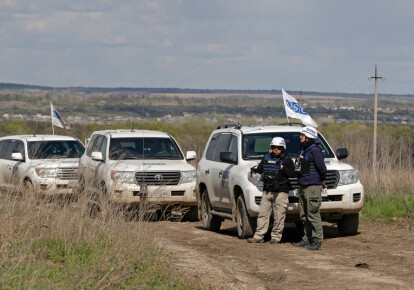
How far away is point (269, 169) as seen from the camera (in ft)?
46.3

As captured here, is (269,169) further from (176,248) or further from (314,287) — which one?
(314,287)

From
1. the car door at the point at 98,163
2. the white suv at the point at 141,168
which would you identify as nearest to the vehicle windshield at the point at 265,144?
the white suv at the point at 141,168

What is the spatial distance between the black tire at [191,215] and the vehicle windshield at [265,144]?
338 centimetres

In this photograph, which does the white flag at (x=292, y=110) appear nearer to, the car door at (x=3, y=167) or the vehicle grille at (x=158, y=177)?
the vehicle grille at (x=158, y=177)

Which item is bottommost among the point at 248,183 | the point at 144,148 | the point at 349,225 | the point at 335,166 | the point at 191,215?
the point at 191,215

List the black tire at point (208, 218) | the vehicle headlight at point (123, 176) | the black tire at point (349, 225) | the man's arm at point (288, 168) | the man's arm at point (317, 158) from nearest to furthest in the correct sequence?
the man's arm at point (317, 158) → the man's arm at point (288, 168) → the black tire at point (349, 225) → the black tire at point (208, 218) → the vehicle headlight at point (123, 176)

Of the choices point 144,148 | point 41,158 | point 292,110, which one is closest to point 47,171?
point 41,158

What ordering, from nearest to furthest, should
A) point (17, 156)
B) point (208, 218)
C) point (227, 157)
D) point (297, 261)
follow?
point (297, 261) → point (227, 157) → point (208, 218) → point (17, 156)

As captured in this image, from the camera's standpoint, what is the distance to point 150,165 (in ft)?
60.0

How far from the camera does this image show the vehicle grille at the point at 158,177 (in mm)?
18078

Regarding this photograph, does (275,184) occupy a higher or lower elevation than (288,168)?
lower

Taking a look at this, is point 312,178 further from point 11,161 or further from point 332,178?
point 11,161

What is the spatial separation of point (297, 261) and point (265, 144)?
387cm

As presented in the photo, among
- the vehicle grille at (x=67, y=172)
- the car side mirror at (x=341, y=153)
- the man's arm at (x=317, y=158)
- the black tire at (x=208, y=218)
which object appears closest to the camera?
the man's arm at (x=317, y=158)
